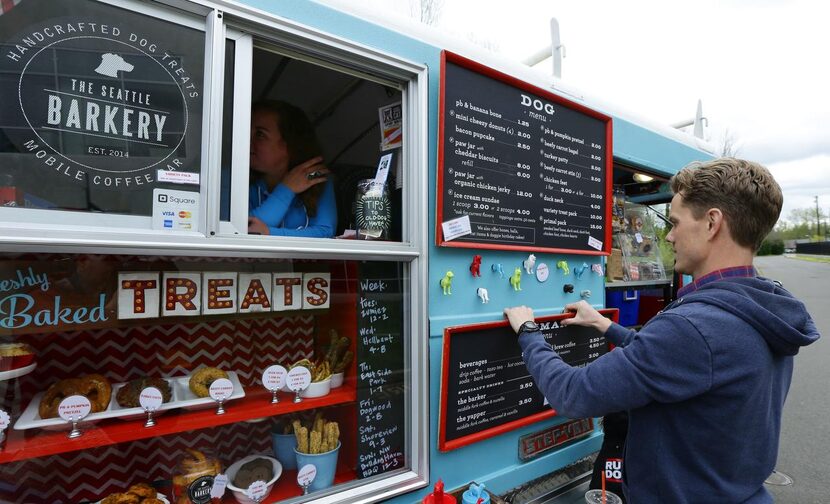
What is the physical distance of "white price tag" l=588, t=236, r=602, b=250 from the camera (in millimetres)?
2363

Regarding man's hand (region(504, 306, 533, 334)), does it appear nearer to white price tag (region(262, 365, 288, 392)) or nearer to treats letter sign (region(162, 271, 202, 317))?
white price tag (region(262, 365, 288, 392))

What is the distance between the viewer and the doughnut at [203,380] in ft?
5.14

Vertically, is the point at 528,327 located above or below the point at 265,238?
below

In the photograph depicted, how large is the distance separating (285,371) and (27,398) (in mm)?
837

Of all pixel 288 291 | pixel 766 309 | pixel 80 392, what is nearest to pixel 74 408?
pixel 80 392

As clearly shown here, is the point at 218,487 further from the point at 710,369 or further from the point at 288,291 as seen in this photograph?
the point at 710,369

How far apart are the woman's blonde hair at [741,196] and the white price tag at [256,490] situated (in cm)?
185

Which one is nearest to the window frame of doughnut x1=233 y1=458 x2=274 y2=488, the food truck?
the food truck

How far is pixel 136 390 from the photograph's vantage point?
1.50 meters

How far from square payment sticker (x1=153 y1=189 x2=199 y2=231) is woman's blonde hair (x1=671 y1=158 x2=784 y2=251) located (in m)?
1.70

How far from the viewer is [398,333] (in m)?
1.80

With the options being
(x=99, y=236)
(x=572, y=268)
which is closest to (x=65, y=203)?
(x=99, y=236)

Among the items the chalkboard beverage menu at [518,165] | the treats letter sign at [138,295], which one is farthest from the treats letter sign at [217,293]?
the chalkboard beverage menu at [518,165]

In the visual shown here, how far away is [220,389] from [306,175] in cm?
96
